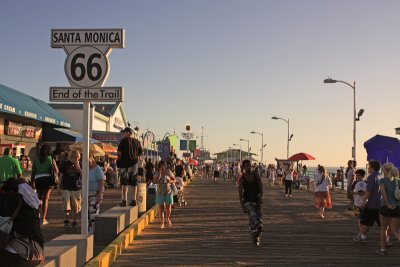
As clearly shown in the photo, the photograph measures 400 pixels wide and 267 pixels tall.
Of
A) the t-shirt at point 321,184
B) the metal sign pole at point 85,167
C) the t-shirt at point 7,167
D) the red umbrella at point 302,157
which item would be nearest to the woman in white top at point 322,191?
the t-shirt at point 321,184

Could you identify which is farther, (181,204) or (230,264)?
(181,204)

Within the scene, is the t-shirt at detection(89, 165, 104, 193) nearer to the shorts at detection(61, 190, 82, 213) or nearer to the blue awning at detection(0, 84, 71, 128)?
the shorts at detection(61, 190, 82, 213)

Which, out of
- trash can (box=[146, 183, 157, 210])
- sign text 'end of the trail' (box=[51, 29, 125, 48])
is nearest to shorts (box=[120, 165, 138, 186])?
sign text 'end of the trail' (box=[51, 29, 125, 48])

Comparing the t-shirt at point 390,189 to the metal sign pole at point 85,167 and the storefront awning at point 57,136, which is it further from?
the storefront awning at point 57,136

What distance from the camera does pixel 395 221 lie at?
882cm

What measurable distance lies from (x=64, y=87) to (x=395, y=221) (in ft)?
20.4

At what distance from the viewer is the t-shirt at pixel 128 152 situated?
1084cm

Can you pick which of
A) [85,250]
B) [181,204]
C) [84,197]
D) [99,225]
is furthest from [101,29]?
[181,204]

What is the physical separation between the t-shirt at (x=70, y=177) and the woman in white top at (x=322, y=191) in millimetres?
7717

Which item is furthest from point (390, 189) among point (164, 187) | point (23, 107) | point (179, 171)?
point (23, 107)

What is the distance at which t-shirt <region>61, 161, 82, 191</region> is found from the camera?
423 inches

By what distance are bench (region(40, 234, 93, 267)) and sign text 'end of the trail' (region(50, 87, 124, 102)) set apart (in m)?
2.05

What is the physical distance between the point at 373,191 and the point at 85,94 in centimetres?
596

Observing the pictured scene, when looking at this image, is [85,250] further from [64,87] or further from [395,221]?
[395,221]
